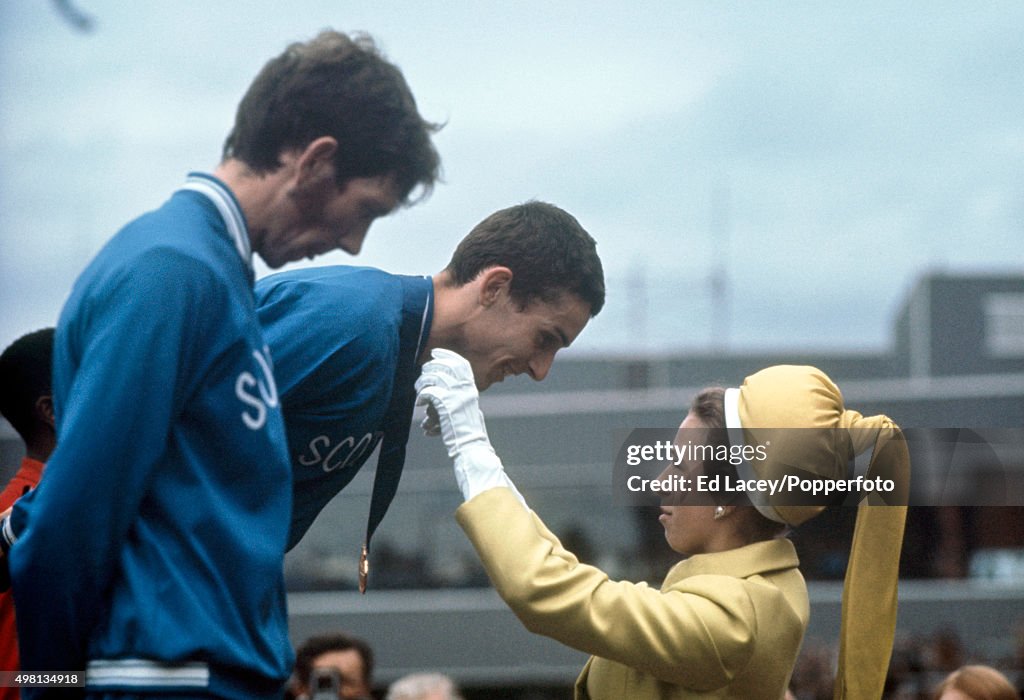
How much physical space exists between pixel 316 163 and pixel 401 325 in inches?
15.3

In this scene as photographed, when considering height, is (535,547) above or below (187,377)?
below

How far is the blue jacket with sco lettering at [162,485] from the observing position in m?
1.31

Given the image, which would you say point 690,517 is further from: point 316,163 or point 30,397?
point 30,397

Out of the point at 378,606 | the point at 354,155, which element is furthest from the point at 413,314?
the point at 378,606

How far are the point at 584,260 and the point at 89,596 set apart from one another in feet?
2.85

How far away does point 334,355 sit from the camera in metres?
1.73

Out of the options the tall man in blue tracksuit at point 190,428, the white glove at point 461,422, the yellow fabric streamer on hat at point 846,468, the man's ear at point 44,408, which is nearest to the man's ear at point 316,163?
the tall man in blue tracksuit at point 190,428

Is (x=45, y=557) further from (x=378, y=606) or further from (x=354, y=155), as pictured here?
(x=378, y=606)

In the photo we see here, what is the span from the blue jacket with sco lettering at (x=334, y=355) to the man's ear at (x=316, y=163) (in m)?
0.28

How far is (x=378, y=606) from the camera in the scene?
1309cm

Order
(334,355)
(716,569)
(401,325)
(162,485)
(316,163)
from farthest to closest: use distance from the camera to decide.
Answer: (716,569) → (401,325) → (334,355) → (316,163) → (162,485)

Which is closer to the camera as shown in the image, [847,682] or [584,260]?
[584,260]

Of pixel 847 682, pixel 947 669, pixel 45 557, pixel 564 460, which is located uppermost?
pixel 45 557

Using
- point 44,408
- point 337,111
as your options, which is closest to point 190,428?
point 337,111
